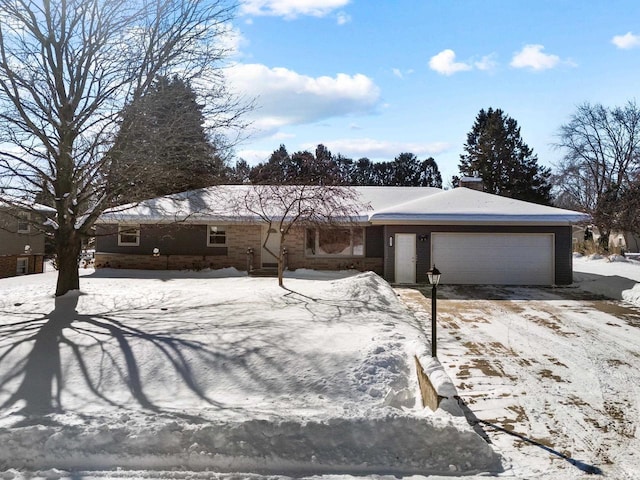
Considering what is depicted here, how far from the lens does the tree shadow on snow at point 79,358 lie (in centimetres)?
500

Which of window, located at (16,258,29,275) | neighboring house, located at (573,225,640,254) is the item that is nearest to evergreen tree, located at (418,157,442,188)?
neighboring house, located at (573,225,640,254)

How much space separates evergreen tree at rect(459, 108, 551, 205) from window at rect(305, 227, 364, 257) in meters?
27.3

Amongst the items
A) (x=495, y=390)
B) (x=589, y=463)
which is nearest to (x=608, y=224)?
(x=495, y=390)

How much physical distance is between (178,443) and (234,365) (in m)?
2.16

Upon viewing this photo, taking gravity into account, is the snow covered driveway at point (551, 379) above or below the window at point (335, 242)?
below

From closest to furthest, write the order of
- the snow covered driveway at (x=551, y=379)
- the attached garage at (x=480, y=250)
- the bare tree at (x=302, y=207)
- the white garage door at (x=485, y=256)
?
the snow covered driveway at (x=551, y=379) < the bare tree at (x=302, y=207) < the attached garage at (x=480, y=250) < the white garage door at (x=485, y=256)

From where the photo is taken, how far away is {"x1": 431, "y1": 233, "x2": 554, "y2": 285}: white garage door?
16.1m

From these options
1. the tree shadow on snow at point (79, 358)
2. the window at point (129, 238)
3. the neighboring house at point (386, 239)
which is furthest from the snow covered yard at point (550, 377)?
the window at point (129, 238)

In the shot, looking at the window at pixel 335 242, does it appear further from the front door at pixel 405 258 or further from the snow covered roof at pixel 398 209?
the front door at pixel 405 258

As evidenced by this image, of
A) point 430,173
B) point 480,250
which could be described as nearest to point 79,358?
point 480,250

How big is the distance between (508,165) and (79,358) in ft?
139

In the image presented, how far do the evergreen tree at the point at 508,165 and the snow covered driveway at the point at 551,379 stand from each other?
107 feet

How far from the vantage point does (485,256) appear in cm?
1612

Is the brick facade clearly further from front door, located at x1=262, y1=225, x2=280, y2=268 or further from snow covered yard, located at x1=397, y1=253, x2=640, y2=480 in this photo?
snow covered yard, located at x1=397, y1=253, x2=640, y2=480
